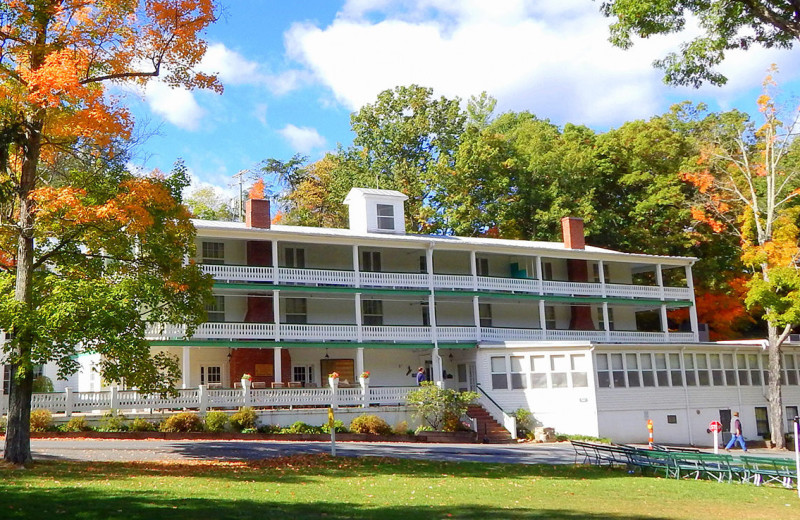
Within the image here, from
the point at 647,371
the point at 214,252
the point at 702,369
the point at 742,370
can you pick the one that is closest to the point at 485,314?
the point at 647,371

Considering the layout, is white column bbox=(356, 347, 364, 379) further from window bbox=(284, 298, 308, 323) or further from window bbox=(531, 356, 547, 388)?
window bbox=(531, 356, 547, 388)

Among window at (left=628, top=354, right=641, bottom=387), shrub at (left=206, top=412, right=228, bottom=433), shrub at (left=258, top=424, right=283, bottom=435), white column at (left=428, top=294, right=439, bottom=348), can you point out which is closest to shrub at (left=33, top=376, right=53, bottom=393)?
shrub at (left=206, top=412, right=228, bottom=433)

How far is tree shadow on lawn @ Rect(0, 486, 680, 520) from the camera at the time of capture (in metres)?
11.6

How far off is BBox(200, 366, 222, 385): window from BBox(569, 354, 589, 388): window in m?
15.1

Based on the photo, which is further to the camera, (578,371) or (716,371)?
(716,371)

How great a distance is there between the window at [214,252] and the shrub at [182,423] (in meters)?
9.78

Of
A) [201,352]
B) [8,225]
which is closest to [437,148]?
[201,352]

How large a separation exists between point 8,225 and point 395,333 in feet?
68.8

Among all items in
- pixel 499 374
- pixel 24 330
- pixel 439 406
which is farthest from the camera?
pixel 499 374

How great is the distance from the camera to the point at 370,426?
29922 mm

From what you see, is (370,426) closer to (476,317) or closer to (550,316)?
(476,317)

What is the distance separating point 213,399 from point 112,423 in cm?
444

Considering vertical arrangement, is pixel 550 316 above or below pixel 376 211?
below

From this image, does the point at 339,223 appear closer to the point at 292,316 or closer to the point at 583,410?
the point at 292,316
